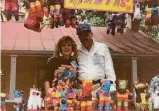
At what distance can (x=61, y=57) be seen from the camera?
4.50m

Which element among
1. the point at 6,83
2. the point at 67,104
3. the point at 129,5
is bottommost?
the point at 6,83

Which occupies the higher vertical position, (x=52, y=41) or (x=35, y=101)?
(x=52, y=41)

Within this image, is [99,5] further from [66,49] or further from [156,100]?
[156,100]

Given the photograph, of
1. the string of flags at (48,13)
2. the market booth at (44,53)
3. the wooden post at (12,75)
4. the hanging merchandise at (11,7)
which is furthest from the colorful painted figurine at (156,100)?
the wooden post at (12,75)

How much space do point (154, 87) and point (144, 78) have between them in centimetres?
418

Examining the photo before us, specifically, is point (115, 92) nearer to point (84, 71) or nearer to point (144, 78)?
point (84, 71)

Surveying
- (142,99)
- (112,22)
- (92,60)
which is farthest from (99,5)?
(112,22)

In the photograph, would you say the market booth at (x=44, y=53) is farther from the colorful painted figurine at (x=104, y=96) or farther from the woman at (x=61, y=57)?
the colorful painted figurine at (x=104, y=96)

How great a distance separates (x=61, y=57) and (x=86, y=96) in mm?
724

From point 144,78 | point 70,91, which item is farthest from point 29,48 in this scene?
point 70,91

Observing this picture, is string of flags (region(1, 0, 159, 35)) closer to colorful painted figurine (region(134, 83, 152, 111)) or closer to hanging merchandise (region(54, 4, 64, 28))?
hanging merchandise (region(54, 4, 64, 28))

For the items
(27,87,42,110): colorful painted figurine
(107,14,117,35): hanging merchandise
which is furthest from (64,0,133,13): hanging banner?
(107,14,117,35): hanging merchandise

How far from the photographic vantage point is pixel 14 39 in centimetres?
755

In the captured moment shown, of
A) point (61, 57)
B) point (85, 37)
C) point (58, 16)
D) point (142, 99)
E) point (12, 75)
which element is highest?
point (58, 16)
